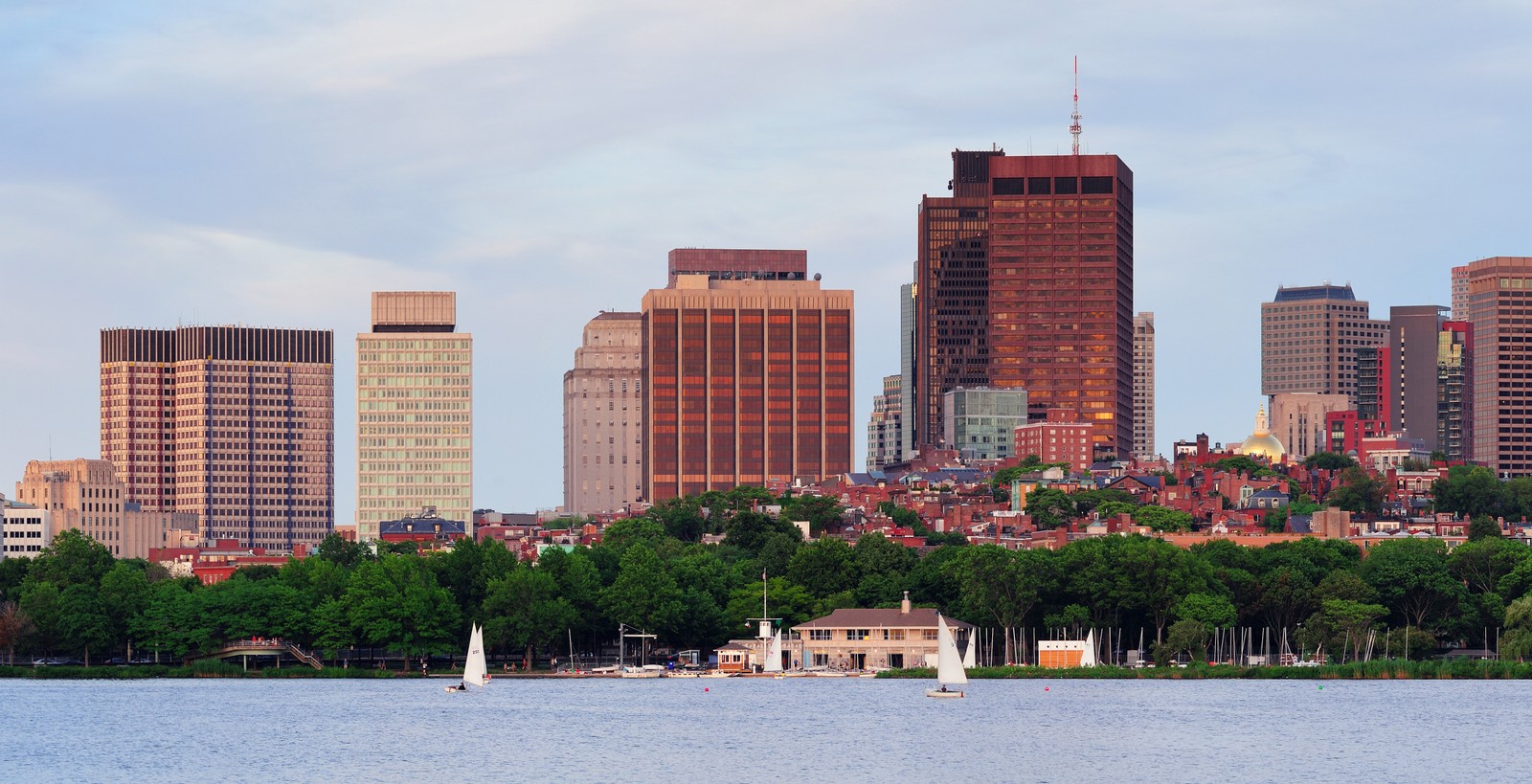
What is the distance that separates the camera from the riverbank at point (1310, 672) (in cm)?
Result: 17594

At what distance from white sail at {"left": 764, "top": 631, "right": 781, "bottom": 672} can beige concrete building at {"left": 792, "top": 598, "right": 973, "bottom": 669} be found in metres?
3.79

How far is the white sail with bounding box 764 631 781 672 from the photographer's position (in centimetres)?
19188

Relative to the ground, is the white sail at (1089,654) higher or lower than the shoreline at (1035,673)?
higher

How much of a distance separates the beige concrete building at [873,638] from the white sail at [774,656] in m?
3.79

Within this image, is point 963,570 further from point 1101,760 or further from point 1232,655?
point 1101,760

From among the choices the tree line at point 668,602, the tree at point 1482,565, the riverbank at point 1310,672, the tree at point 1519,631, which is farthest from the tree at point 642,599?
the tree at point 1519,631

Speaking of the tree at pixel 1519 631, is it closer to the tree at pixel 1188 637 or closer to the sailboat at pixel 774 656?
the tree at pixel 1188 637

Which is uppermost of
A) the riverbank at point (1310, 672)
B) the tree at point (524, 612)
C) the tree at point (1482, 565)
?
the tree at point (1482, 565)

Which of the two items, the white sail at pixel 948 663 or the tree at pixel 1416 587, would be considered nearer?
the white sail at pixel 948 663

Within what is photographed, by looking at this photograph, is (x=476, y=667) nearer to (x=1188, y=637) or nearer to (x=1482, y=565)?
(x=1188, y=637)

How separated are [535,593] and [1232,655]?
53.4 metres

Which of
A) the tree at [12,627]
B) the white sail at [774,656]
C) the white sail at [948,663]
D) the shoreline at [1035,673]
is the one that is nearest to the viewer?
the white sail at [948,663]

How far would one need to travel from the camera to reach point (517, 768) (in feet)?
365

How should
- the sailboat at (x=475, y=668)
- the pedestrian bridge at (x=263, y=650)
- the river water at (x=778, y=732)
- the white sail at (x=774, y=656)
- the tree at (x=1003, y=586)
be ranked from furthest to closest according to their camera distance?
1. the white sail at (x=774, y=656)
2. the pedestrian bridge at (x=263, y=650)
3. the tree at (x=1003, y=586)
4. the sailboat at (x=475, y=668)
5. the river water at (x=778, y=732)
